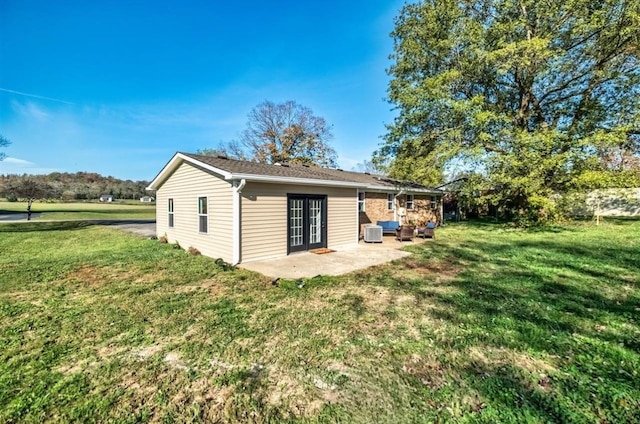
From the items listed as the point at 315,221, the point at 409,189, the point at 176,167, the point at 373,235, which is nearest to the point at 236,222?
the point at 315,221

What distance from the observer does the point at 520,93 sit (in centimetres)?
1647

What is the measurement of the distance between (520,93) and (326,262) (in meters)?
16.0

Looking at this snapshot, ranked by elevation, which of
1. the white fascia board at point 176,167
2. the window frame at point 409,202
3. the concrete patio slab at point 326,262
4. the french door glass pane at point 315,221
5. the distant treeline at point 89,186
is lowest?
the concrete patio slab at point 326,262

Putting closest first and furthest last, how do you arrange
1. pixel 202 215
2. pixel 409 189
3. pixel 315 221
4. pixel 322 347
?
pixel 322 347 < pixel 202 215 < pixel 315 221 < pixel 409 189

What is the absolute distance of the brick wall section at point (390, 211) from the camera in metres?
14.1

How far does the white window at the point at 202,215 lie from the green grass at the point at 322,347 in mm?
2678

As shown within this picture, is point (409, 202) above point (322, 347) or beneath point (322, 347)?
above

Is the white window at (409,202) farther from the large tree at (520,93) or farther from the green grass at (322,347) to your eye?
the green grass at (322,347)

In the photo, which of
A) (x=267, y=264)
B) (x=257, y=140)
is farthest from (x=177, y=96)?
(x=267, y=264)

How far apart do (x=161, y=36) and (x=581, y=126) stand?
20.7m

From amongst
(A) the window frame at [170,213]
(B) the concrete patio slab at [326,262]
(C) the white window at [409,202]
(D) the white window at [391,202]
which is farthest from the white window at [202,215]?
(C) the white window at [409,202]

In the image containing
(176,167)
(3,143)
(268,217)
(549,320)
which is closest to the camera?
(549,320)

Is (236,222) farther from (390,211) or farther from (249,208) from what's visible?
(390,211)

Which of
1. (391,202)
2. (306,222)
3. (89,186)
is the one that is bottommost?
(306,222)
